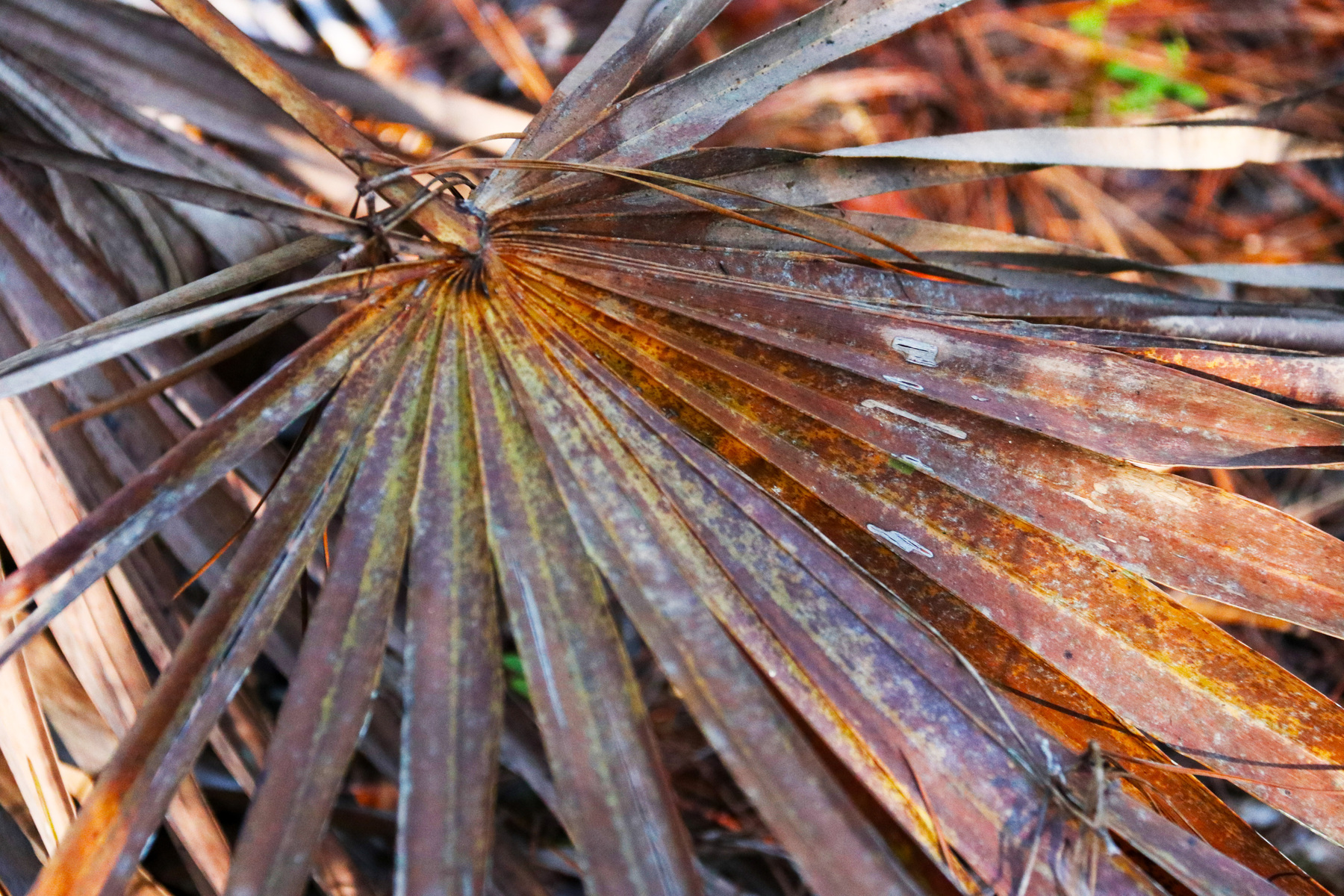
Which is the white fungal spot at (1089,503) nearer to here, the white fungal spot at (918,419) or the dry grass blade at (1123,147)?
the white fungal spot at (918,419)

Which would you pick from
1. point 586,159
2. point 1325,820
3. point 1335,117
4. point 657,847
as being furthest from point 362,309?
point 1335,117

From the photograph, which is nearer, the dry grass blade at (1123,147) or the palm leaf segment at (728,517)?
the palm leaf segment at (728,517)

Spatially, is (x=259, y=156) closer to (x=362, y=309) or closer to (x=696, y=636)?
(x=362, y=309)

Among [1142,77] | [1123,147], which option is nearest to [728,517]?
[1123,147]

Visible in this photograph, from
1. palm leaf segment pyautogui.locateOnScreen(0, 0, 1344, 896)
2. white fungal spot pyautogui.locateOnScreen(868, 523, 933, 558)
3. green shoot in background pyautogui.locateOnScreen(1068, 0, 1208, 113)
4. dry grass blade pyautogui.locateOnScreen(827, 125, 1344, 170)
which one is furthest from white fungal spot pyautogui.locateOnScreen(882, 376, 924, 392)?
green shoot in background pyautogui.locateOnScreen(1068, 0, 1208, 113)

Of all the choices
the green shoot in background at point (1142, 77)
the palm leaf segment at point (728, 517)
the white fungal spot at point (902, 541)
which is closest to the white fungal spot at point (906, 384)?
the palm leaf segment at point (728, 517)

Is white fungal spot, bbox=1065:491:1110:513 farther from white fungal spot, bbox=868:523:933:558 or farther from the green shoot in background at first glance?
the green shoot in background
